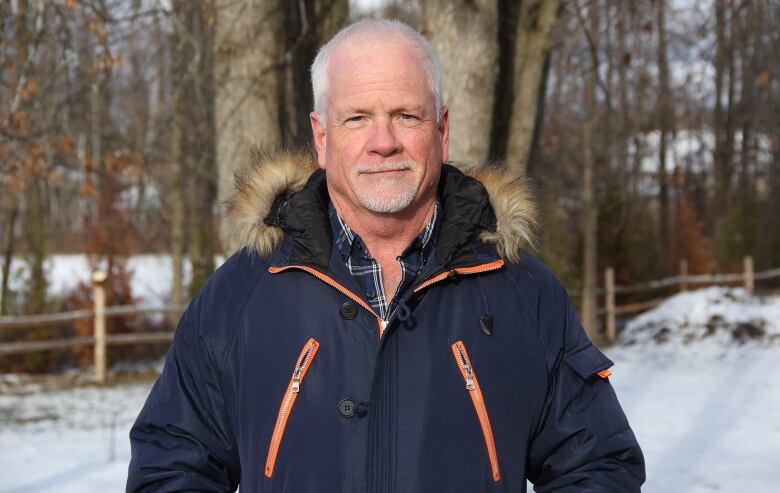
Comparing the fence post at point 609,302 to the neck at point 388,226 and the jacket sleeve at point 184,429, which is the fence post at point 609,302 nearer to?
the neck at point 388,226

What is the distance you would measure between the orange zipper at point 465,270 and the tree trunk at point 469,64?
7.81 feet

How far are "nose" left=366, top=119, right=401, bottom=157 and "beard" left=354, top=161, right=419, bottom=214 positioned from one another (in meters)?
0.03

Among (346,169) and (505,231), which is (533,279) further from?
(346,169)

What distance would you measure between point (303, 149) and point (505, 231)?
64 centimetres

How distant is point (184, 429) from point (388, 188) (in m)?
0.70

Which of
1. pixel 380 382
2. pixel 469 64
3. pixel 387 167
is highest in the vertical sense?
pixel 469 64

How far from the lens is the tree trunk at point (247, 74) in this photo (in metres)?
5.05

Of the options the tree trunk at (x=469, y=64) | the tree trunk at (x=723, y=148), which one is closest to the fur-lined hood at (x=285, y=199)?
the tree trunk at (x=469, y=64)

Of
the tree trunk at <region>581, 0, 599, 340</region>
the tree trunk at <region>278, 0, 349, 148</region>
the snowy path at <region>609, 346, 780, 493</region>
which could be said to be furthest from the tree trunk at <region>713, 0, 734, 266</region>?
the tree trunk at <region>278, 0, 349, 148</region>

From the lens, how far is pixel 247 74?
16.6 ft

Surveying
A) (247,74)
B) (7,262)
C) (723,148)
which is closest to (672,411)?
(247,74)

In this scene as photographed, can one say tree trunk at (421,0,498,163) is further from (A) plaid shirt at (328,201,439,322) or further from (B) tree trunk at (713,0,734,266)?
(B) tree trunk at (713,0,734,266)

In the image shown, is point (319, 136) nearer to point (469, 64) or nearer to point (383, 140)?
point (383, 140)

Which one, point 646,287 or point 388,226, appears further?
point 646,287
